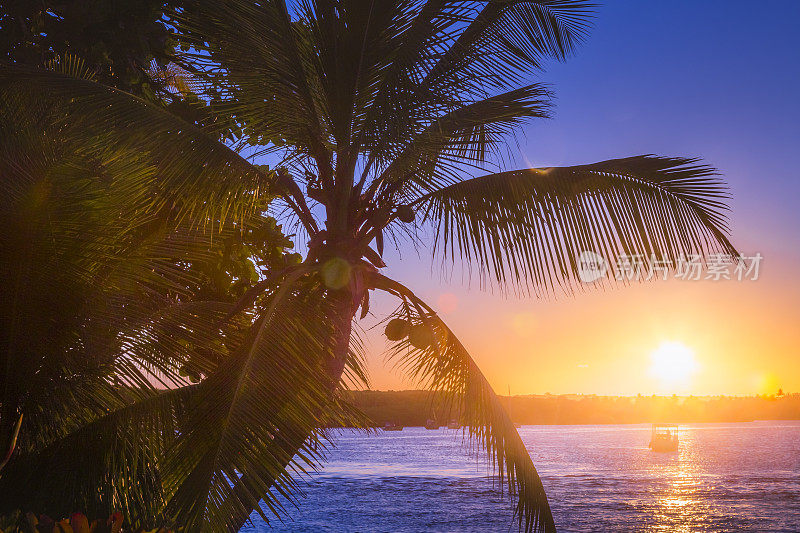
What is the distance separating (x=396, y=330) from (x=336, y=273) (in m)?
0.85

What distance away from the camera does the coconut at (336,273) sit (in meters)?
5.83

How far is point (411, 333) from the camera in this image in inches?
244

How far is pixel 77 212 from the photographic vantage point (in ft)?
20.2

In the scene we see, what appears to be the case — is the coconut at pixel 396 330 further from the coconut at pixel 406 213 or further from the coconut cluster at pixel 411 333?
the coconut at pixel 406 213

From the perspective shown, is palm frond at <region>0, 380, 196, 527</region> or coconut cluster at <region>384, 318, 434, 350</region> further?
coconut cluster at <region>384, 318, 434, 350</region>

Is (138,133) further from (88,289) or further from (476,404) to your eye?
(476,404)

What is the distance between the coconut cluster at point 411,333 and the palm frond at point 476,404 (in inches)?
1.0

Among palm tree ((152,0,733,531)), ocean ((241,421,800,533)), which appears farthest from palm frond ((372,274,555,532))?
ocean ((241,421,800,533))

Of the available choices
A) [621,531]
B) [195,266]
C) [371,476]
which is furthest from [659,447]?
[195,266]

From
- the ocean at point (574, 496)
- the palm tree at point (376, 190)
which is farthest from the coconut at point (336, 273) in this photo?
the ocean at point (574, 496)

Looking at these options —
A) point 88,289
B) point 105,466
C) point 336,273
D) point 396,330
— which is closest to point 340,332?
point 336,273

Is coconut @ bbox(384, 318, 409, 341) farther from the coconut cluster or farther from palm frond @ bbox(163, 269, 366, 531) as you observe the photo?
palm frond @ bbox(163, 269, 366, 531)

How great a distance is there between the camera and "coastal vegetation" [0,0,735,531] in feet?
18.7

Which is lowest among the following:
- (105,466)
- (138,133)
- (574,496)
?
(574,496)
